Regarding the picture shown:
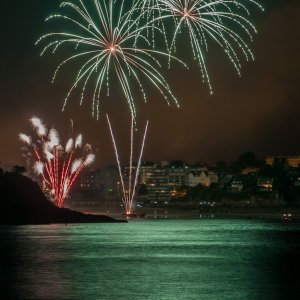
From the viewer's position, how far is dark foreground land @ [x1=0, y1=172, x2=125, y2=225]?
448 feet

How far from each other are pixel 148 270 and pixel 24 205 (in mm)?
87550

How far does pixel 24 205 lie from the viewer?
139250 mm

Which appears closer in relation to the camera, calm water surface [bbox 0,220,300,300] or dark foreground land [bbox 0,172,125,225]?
calm water surface [bbox 0,220,300,300]

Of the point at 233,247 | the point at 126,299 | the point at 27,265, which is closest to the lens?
the point at 126,299

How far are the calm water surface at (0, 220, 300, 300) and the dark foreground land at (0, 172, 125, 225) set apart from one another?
170ft

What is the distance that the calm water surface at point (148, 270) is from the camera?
41.0m

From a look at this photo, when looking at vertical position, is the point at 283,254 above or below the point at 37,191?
below

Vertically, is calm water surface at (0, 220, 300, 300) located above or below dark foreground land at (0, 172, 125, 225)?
below

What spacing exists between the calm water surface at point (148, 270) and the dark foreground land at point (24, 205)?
51.9 meters

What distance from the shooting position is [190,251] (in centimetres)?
7256

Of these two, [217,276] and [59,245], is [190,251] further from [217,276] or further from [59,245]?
[217,276]

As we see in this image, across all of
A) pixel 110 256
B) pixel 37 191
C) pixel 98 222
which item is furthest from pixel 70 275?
pixel 98 222

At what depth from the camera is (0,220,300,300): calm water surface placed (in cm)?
4103

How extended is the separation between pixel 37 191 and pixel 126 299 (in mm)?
101154
